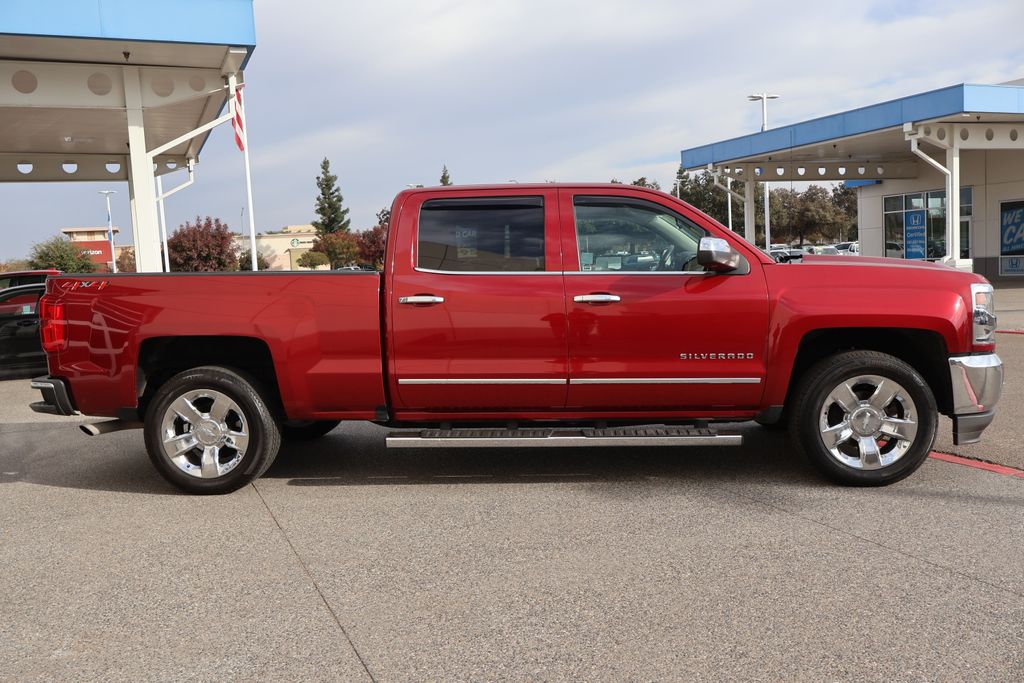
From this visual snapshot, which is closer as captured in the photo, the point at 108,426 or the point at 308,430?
the point at 108,426

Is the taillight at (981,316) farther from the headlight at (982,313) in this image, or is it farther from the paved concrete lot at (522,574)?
the paved concrete lot at (522,574)

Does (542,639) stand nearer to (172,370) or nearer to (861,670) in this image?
(861,670)

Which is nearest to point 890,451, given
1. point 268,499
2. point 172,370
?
point 268,499

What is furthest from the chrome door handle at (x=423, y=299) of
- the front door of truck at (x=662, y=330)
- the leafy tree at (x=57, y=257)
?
the leafy tree at (x=57, y=257)

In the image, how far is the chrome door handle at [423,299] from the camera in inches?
214

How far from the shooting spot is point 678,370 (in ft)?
17.9

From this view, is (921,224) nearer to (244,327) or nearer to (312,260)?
(244,327)

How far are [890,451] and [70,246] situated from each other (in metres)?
51.0

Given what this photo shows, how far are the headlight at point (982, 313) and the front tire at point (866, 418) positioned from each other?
446 mm

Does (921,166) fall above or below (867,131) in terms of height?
below

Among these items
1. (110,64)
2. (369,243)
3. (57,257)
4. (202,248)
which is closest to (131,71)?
(110,64)

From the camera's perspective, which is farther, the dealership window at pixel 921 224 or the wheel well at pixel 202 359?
the dealership window at pixel 921 224

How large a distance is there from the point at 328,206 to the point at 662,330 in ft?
329

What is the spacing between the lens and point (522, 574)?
4137 millimetres
